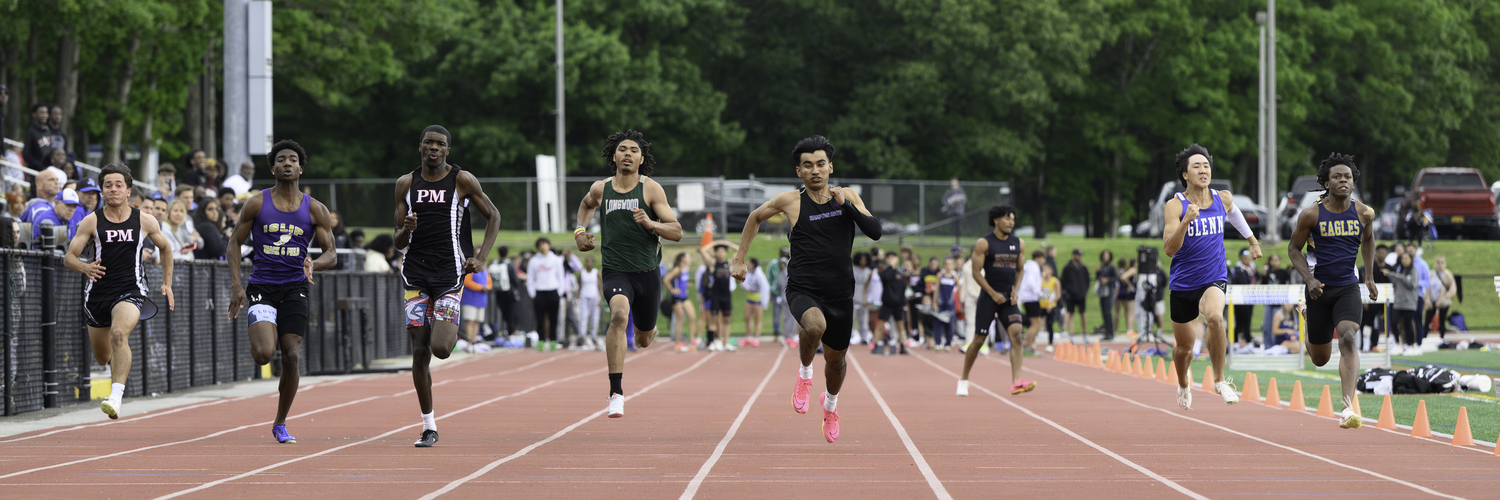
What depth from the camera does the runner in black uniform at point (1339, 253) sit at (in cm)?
1079

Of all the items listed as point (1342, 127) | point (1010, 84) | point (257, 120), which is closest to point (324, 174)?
point (1010, 84)

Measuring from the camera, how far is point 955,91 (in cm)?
5128

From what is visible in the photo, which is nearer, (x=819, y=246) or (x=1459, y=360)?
(x=819, y=246)

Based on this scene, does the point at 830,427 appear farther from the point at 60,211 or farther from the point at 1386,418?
the point at 60,211

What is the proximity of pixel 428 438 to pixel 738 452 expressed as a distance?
1911 mm

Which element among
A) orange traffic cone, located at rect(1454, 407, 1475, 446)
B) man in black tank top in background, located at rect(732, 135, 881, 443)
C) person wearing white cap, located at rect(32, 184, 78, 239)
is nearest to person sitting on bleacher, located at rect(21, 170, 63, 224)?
person wearing white cap, located at rect(32, 184, 78, 239)

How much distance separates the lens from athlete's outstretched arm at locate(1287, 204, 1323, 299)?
35.5 ft

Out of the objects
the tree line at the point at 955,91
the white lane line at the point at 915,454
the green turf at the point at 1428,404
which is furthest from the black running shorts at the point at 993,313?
the tree line at the point at 955,91

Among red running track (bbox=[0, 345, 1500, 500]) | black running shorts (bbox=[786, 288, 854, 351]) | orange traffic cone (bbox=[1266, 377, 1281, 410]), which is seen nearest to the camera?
red running track (bbox=[0, 345, 1500, 500])

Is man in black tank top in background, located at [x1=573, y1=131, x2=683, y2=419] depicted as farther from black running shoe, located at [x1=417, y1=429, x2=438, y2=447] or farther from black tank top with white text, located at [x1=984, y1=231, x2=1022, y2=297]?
black tank top with white text, located at [x1=984, y1=231, x2=1022, y2=297]

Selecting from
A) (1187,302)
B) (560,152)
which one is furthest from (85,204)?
(560,152)

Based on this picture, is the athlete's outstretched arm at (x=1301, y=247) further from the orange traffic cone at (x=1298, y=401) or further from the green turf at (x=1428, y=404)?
the orange traffic cone at (x=1298, y=401)

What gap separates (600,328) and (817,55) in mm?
23407

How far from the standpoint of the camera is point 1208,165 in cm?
1101
